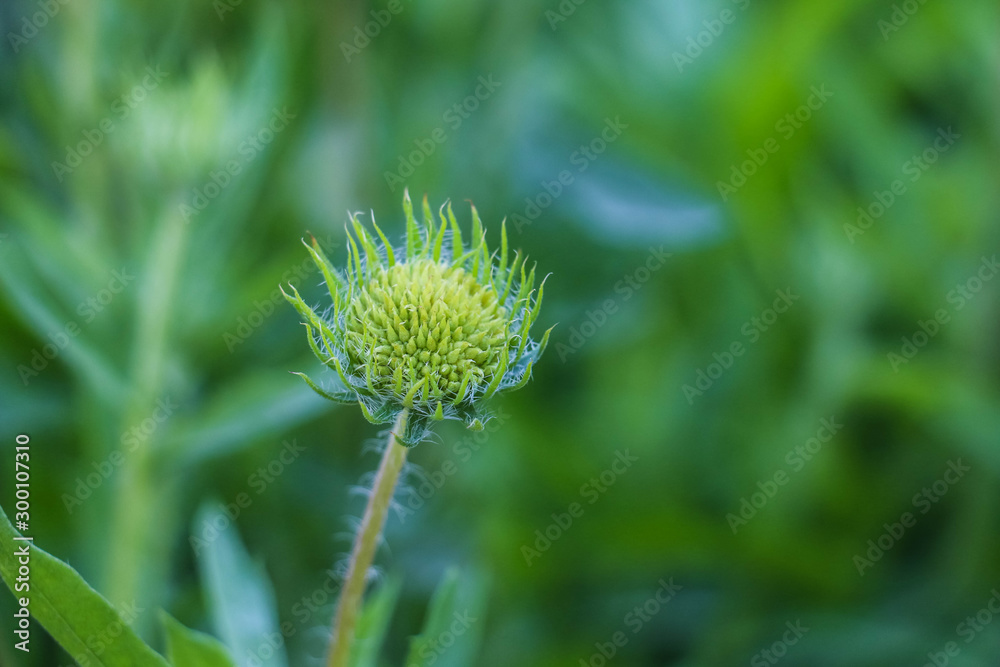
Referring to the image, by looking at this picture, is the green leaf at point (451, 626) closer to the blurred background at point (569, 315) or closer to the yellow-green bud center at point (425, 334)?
the blurred background at point (569, 315)

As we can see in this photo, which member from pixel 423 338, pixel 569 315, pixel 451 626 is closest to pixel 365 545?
pixel 423 338

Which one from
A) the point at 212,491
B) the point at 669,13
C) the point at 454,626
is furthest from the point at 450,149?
the point at 454,626

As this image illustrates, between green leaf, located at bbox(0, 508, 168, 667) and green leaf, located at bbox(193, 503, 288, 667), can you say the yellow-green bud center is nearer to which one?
green leaf, located at bbox(0, 508, 168, 667)

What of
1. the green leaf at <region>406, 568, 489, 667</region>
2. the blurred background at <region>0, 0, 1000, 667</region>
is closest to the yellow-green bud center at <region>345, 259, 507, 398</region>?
the green leaf at <region>406, 568, 489, 667</region>

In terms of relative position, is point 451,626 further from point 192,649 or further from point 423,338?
point 423,338

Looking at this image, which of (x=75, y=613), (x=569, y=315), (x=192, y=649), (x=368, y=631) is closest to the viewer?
(x=75, y=613)

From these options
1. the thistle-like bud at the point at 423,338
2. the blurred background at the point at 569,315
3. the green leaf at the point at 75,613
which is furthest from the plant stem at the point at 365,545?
the blurred background at the point at 569,315
